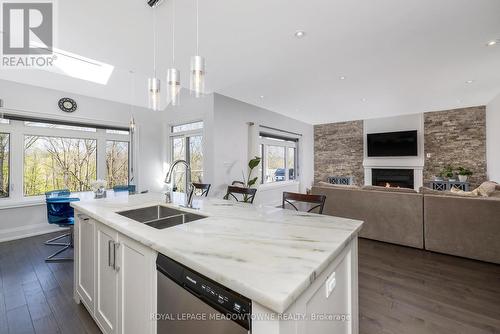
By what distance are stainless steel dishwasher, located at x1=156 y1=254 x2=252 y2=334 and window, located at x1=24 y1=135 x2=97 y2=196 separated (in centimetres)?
434

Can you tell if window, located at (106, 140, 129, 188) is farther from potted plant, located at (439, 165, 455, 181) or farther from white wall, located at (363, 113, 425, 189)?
potted plant, located at (439, 165, 455, 181)

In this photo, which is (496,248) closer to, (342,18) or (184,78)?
(342,18)

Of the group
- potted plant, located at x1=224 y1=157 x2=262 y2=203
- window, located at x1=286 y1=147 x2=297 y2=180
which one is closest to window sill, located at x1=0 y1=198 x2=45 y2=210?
potted plant, located at x1=224 y1=157 x2=262 y2=203

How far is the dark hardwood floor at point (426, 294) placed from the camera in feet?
5.36

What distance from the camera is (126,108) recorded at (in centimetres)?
468

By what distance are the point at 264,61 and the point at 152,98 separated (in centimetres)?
174

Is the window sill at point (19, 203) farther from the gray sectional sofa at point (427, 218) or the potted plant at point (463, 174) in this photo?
the potted plant at point (463, 174)

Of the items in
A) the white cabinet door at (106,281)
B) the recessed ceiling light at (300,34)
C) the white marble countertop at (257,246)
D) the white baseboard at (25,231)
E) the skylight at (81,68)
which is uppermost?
the skylight at (81,68)

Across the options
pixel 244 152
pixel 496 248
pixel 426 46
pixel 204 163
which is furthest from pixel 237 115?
pixel 496 248

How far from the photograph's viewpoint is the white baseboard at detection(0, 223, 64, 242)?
11.1 ft

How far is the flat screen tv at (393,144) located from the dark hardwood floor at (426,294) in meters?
4.25

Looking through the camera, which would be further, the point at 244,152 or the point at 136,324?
the point at 244,152

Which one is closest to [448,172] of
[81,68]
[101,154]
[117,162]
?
[117,162]

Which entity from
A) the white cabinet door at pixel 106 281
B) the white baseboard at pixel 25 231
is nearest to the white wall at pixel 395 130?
the white cabinet door at pixel 106 281
